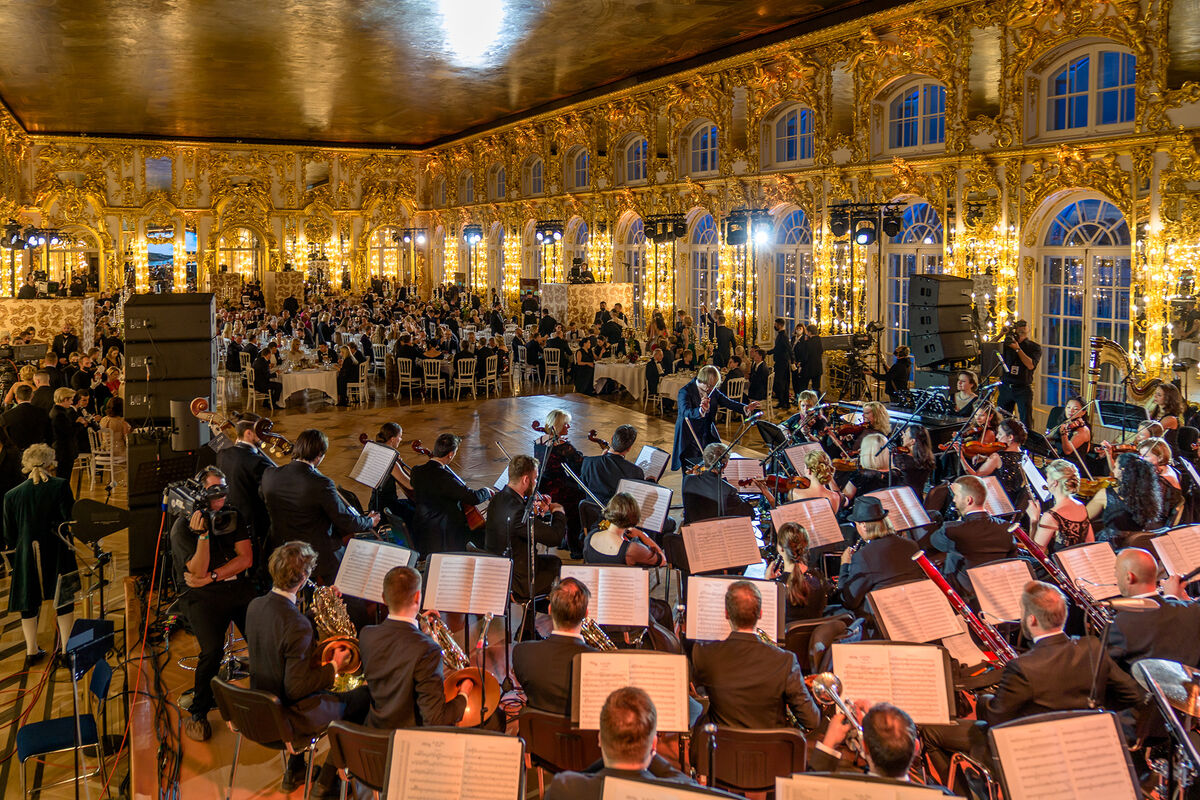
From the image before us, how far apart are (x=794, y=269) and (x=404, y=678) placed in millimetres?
14120

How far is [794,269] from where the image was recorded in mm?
17047

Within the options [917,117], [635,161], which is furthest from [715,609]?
[635,161]

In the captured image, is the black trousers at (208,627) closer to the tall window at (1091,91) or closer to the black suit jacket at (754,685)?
the black suit jacket at (754,685)

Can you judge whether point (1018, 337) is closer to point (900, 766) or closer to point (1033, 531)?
point (1033, 531)

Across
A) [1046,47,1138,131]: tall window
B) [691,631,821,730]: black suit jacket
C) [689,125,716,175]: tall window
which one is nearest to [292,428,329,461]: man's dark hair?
[691,631,821,730]: black suit jacket

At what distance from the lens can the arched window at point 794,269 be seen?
16719 mm

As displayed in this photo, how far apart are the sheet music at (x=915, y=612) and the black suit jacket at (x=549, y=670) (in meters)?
1.36

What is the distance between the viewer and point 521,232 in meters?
26.6

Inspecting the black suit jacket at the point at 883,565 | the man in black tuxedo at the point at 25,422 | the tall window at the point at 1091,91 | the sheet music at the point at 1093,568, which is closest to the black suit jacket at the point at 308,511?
the black suit jacket at the point at 883,565

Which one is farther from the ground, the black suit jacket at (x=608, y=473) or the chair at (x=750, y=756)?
the black suit jacket at (x=608, y=473)

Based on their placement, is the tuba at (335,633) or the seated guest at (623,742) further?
the tuba at (335,633)

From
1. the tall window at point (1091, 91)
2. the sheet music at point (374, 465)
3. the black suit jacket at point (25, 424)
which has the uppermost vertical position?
the tall window at point (1091, 91)

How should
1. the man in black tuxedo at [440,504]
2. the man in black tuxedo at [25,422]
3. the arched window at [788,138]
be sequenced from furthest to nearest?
1. the arched window at [788,138]
2. the man in black tuxedo at [25,422]
3. the man in black tuxedo at [440,504]

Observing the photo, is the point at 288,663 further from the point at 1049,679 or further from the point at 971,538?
the point at 971,538
